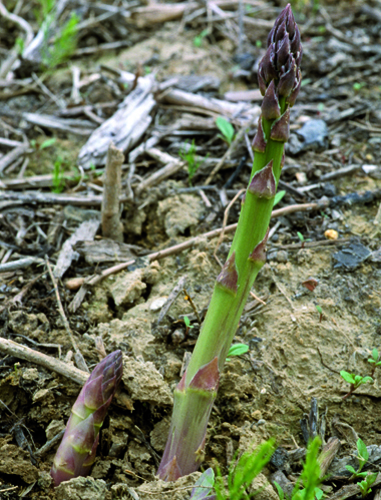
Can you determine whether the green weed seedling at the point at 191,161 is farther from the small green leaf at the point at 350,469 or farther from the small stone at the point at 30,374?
the small green leaf at the point at 350,469

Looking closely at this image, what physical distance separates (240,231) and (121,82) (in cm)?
327

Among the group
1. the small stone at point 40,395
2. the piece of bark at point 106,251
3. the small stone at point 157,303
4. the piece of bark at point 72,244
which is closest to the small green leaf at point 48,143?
the piece of bark at point 72,244

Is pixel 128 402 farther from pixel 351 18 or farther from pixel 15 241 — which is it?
pixel 351 18

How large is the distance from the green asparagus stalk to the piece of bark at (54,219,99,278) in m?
1.07

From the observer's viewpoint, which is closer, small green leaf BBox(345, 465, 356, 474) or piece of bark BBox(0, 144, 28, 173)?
small green leaf BBox(345, 465, 356, 474)

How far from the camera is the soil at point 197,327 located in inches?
83.4

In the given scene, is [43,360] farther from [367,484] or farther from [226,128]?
[226,128]

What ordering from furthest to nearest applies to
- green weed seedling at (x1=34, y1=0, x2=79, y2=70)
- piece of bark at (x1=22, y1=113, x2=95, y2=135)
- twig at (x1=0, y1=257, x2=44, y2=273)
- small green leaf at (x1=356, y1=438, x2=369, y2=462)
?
green weed seedling at (x1=34, y1=0, x2=79, y2=70)
piece of bark at (x1=22, y1=113, x2=95, y2=135)
twig at (x1=0, y1=257, x2=44, y2=273)
small green leaf at (x1=356, y1=438, x2=369, y2=462)

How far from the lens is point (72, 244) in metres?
3.03

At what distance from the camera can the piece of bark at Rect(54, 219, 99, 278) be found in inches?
113

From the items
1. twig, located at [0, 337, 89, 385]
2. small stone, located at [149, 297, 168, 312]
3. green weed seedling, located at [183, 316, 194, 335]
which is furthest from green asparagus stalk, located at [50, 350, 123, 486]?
small stone, located at [149, 297, 168, 312]

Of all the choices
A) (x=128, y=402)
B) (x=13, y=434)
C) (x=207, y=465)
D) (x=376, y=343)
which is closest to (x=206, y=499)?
(x=207, y=465)

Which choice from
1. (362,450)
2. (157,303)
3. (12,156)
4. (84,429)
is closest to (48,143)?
(12,156)

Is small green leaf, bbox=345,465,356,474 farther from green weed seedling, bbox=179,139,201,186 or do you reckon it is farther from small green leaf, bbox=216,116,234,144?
small green leaf, bbox=216,116,234,144
